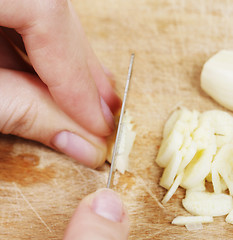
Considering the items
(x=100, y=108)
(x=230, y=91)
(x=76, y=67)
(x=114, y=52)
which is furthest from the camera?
(x=114, y=52)

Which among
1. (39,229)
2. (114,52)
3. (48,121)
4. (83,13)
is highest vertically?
(83,13)

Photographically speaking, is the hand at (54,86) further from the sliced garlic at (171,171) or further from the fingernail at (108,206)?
the fingernail at (108,206)

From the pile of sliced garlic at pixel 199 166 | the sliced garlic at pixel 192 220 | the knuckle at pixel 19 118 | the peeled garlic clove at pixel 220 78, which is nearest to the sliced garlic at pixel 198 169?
the pile of sliced garlic at pixel 199 166

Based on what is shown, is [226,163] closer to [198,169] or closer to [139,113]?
[198,169]

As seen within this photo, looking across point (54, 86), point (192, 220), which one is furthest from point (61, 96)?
point (192, 220)

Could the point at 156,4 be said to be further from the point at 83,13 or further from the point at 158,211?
the point at 158,211

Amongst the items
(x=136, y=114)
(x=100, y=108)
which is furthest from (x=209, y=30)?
(x=100, y=108)

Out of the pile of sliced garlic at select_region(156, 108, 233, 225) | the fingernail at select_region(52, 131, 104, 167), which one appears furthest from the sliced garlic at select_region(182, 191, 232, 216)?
the fingernail at select_region(52, 131, 104, 167)
